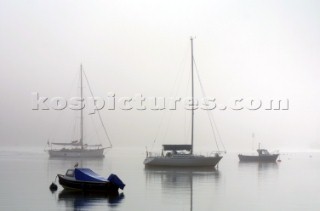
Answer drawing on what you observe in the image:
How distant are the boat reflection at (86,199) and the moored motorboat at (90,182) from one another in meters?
0.63

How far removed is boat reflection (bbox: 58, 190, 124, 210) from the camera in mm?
38094

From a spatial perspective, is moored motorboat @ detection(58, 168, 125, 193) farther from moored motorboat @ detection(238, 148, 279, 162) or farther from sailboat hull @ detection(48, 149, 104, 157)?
moored motorboat @ detection(238, 148, 279, 162)

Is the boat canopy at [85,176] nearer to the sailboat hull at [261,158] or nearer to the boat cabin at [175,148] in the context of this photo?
the boat cabin at [175,148]

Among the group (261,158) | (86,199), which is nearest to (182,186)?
(86,199)

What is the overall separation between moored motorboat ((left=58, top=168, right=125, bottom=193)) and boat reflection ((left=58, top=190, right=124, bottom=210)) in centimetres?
63

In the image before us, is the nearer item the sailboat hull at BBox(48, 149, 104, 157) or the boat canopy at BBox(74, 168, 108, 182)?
the boat canopy at BBox(74, 168, 108, 182)

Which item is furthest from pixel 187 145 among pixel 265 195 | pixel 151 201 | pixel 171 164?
pixel 151 201

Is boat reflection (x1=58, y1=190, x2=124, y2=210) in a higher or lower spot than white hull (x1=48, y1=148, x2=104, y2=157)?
higher

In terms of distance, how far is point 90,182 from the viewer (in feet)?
148

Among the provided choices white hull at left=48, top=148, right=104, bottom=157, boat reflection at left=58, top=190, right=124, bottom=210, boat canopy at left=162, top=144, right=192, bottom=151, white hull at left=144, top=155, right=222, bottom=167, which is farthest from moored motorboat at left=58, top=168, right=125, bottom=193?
white hull at left=48, top=148, right=104, bottom=157

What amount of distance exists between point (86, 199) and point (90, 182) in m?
3.74

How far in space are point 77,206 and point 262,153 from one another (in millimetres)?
98027

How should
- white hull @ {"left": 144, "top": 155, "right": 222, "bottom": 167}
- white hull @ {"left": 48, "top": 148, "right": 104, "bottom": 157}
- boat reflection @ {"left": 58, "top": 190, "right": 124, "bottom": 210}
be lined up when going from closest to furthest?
1. boat reflection @ {"left": 58, "top": 190, "right": 124, "bottom": 210}
2. white hull @ {"left": 144, "top": 155, "right": 222, "bottom": 167}
3. white hull @ {"left": 48, "top": 148, "right": 104, "bottom": 157}

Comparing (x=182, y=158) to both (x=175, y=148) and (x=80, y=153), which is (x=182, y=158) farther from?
(x=80, y=153)
